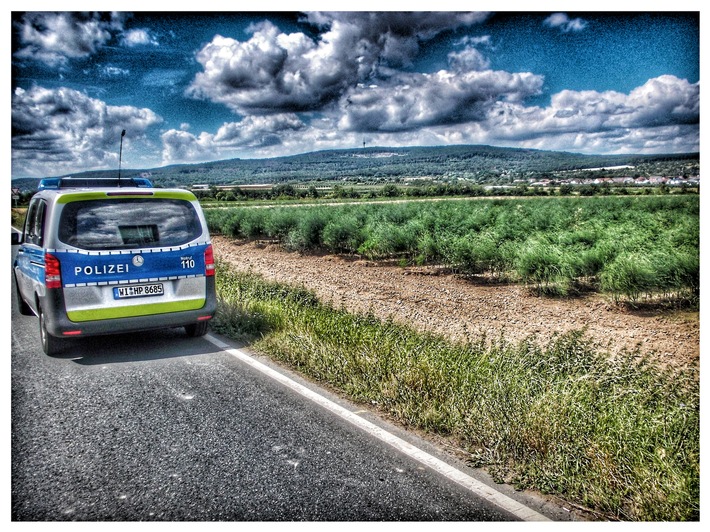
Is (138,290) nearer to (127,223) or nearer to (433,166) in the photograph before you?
(127,223)

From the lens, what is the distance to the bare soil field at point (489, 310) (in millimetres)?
7359

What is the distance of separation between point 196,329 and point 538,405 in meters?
4.22

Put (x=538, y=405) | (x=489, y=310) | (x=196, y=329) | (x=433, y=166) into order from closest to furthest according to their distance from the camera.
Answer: (x=538, y=405)
(x=196, y=329)
(x=489, y=310)
(x=433, y=166)

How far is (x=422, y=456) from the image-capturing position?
357cm

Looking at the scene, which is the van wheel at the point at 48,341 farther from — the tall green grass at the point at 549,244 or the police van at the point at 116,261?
the tall green grass at the point at 549,244

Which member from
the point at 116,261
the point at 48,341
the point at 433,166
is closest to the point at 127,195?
the point at 116,261

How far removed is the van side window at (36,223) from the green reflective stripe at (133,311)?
0.85m

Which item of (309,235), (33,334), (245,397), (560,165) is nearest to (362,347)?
(245,397)

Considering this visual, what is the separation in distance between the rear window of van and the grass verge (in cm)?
151

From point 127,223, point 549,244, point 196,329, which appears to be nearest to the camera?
point 127,223

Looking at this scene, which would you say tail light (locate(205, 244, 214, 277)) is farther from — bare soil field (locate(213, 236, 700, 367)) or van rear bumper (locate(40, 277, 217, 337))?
bare soil field (locate(213, 236, 700, 367))

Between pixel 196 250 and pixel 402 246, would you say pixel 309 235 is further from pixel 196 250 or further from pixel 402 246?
pixel 196 250

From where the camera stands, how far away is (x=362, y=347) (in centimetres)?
543
